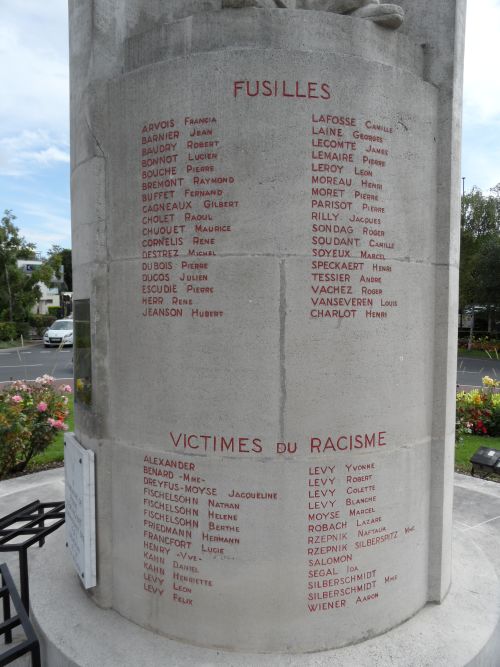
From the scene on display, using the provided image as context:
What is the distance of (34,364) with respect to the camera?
83.5ft

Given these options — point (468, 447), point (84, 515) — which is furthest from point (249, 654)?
point (468, 447)

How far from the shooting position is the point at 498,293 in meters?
35.5

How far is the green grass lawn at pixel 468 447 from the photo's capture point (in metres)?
9.39

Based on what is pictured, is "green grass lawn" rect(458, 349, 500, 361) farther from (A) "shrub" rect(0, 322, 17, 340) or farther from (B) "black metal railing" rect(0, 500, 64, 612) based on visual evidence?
(B) "black metal railing" rect(0, 500, 64, 612)

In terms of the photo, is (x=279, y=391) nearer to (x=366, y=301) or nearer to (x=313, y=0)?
(x=366, y=301)

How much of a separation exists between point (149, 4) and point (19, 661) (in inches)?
196

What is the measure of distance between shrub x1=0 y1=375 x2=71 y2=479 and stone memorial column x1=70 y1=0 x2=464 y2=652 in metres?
4.91

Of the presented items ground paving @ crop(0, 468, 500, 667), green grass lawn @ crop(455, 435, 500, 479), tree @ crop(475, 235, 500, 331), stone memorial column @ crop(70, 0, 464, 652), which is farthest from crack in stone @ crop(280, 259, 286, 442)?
tree @ crop(475, 235, 500, 331)

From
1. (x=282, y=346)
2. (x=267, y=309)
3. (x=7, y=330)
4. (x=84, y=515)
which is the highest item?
(x=267, y=309)

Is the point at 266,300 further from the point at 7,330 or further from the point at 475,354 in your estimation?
the point at 7,330

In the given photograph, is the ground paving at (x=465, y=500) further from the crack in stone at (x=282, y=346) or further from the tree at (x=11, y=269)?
the tree at (x=11, y=269)

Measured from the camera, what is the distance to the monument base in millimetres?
3441

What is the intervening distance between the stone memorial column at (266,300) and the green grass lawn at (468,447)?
6.04 meters

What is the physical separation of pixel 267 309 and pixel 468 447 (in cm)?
884
